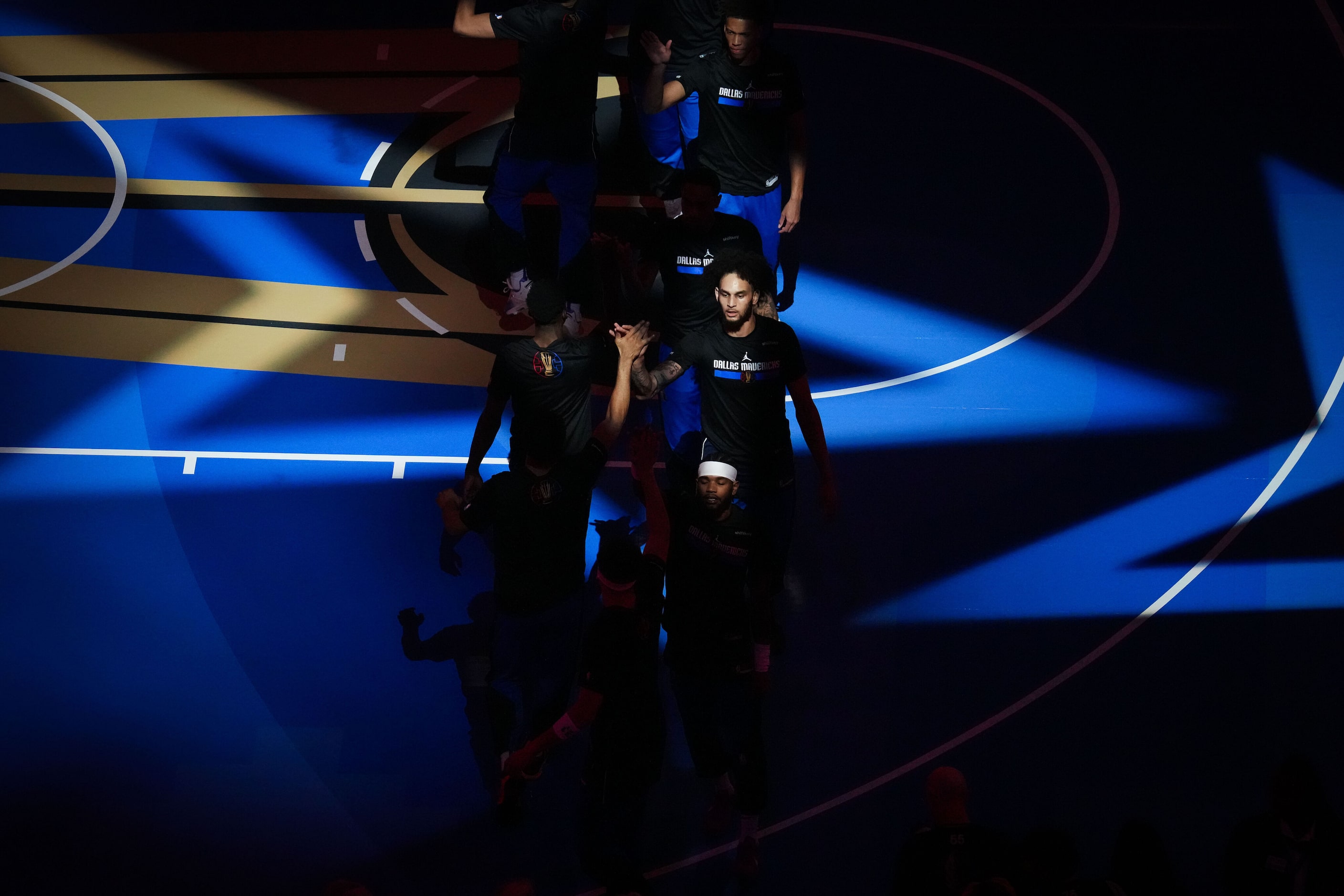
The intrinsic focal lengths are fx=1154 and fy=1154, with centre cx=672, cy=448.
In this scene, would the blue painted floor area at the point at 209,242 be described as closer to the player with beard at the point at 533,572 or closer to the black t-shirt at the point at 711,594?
the player with beard at the point at 533,572

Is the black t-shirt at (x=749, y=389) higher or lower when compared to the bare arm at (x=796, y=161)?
lower

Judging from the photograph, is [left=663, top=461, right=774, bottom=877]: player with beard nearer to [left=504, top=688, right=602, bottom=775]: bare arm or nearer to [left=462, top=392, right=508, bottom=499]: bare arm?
[left=504, top=688, right=602, bottom=775]: bare arm

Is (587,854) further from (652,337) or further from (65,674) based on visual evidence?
(65,674)

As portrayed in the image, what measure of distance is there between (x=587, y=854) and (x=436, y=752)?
1455mm

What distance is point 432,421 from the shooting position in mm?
8508

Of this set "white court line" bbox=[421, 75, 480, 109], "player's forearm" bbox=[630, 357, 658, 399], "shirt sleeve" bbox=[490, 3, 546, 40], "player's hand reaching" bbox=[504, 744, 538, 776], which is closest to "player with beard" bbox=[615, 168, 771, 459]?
"player's forearm" bbox=[630, 357, 658, 399]

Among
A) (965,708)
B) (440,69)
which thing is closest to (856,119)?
(440,69)

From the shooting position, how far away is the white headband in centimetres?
581

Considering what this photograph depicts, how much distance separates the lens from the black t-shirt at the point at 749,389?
6.55 meters

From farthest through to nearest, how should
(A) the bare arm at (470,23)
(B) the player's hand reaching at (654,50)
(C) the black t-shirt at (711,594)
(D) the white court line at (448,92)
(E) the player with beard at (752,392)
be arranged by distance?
(D) the white court line at (448,92) → (A) the bare arm at (470,23) → (B) the player's hand reaching at (654,50) → (E) the player with beard at (752,392) → (C) the black t-shirt at (711,594)

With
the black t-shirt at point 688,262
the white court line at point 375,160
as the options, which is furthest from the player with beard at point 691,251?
the white court line at point 375,160

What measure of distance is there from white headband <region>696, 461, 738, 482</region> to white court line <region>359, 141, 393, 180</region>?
6225mm

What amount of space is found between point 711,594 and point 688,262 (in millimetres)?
2573

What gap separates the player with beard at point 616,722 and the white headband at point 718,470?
582mm
